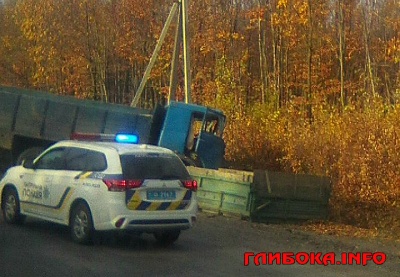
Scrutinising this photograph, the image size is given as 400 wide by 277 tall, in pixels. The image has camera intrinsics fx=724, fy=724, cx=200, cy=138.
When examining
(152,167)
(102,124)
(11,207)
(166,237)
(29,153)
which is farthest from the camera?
(102,124)

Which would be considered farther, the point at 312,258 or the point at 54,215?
the point at 54,215

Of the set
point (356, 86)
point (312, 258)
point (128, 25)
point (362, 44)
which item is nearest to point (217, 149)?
point (312, 258)

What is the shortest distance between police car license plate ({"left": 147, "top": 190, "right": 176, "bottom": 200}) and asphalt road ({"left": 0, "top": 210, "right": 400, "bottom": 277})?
864 mm

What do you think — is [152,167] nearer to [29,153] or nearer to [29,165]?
[29,165]

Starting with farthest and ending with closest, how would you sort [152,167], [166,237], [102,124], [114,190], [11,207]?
[102,124] < [11,207] < [166,237] < [152,167] < [114,190]

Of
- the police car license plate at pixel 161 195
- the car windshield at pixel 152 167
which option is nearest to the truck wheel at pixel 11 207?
the car windshield at pixel 152 167

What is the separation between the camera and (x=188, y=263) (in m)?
10.4

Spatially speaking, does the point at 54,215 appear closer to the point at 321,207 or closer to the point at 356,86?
the point at 321,207

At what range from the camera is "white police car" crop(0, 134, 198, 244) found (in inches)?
433

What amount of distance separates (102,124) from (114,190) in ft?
39.5

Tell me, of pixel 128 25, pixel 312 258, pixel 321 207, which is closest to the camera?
pixel 312 258

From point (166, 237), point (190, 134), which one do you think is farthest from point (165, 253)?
point (190, 134)

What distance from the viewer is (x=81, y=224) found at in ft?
37.7

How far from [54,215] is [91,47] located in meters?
38.9
